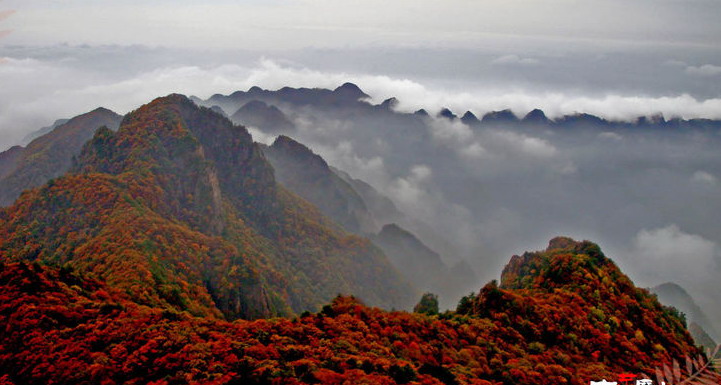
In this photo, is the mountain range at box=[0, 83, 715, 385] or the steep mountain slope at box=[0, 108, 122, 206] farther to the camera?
the steep mountain slope at box=[0, 108, 122, 206]

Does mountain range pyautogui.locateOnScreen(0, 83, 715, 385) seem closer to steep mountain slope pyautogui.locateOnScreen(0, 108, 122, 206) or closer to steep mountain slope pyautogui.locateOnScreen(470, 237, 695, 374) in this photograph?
steep mountain slope pyautogui.locateOnScreen(470, 237, 695, 374)

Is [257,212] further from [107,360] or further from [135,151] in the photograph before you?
[107,360]

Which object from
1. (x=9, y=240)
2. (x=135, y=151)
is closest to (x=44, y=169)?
(x=135, y=151)

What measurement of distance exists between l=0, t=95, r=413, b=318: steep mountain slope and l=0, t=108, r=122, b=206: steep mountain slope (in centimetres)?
4247

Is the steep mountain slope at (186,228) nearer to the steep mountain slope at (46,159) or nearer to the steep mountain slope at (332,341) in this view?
the steep mountain slope at (332,341)

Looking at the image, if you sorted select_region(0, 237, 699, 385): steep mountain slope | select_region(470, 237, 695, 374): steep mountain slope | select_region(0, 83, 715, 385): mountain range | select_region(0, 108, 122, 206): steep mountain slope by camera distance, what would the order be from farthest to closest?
select_region(0, 108, 122, 206): steep mountain slope → select_region(470, 237, 695, 374): steep mountain slope → select_region(0, 83, 715, 385): mountain range → select_region(0, 237, 699, 385): steep mountain slope

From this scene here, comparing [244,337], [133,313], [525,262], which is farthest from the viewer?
[525,262]

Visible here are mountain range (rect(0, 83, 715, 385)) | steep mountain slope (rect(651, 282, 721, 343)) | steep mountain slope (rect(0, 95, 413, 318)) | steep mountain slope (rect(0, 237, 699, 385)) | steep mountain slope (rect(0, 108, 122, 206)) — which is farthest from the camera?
steep mountain slope (rect(651, 282, 721, 343))

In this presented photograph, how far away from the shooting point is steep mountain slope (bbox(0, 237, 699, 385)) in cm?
2669

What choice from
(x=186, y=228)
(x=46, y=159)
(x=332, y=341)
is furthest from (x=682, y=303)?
(x=46, y=159)

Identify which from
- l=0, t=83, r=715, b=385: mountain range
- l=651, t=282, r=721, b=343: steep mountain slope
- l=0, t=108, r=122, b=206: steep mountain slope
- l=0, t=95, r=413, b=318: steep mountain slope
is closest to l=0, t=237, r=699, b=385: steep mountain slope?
l=0, t=83, r=715, b=385: mountain range

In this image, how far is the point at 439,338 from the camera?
36750 millimetres

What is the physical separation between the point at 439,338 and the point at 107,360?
78.9ft

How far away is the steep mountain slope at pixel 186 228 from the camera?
79812 millimetres
